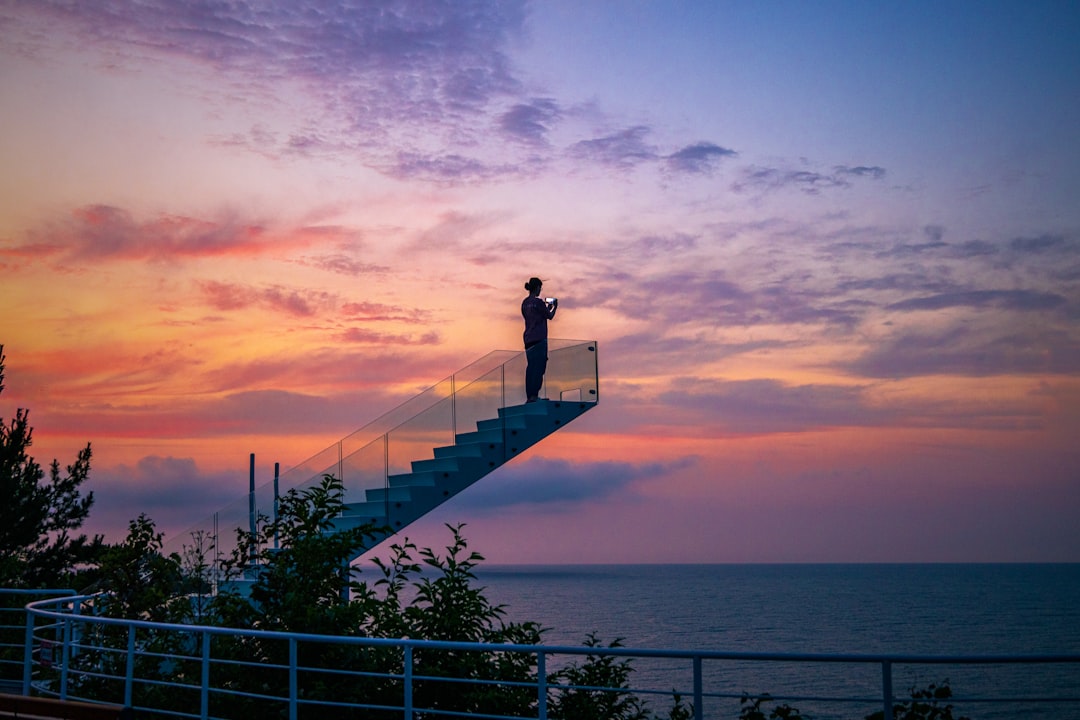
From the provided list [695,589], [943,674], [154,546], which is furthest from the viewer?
[695,589]

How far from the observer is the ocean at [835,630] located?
48781 millimetres

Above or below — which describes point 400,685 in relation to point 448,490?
below

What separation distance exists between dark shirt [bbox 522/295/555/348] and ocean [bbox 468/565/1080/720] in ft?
17.9

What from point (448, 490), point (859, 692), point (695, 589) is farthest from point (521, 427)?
point (695, 589)

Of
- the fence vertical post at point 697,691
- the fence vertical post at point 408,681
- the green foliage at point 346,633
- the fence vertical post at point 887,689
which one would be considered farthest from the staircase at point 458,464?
the fence vertical post at point 887,689

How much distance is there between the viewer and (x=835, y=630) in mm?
80938

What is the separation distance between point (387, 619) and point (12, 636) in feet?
28.0

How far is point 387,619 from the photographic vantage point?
9.48 meters

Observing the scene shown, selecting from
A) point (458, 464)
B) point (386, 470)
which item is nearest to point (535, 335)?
point (458, 464)

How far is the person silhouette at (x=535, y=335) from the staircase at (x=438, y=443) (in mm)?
120

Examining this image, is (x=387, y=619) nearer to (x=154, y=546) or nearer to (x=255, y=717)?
(x=255, y=717)

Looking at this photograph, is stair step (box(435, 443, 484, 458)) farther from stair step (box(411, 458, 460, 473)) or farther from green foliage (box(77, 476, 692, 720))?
green foliage (box(77, 476, 692, 720))

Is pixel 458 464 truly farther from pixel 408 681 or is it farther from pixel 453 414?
pixel 408 681

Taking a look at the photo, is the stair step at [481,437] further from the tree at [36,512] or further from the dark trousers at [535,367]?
the tree at [36,512]
